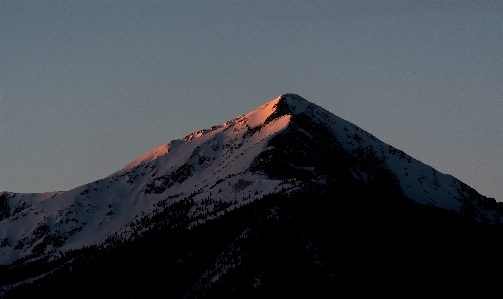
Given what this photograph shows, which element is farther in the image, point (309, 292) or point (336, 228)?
point (336, 228)

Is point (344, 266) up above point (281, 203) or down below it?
below

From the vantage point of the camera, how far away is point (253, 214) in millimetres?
196500

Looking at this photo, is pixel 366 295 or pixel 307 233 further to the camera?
pixel 307 233

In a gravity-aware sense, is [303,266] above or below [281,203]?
below

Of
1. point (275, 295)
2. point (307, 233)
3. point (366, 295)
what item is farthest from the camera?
point (307, 233)

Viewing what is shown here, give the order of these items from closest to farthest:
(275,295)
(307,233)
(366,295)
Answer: (275,295)
(366,295)
(307,233)

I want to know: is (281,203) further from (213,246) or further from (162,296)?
(162,296)

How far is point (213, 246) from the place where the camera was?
19538 cm

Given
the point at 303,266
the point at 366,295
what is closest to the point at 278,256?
the point at 303,266

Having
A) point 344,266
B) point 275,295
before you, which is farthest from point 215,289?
point 344,266

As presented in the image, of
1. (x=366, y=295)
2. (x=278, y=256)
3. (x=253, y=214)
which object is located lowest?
(x=366, y=295)

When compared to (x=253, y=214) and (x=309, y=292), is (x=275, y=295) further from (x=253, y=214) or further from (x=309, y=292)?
(x=253, y=214)

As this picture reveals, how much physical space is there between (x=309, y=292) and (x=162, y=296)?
3500 cm

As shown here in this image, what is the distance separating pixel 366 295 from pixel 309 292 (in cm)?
1232
